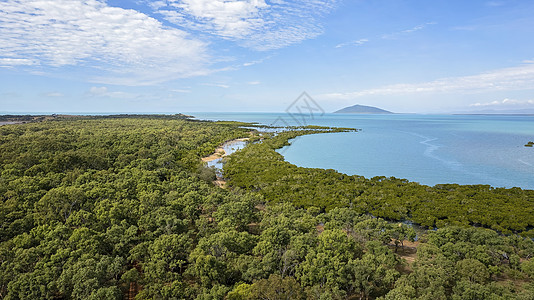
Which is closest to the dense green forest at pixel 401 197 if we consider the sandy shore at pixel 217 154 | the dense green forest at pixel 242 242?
the dense green forest at pixel 242 242

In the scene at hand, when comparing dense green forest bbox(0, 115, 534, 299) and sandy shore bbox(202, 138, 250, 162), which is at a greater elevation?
sandy shore bbox(202, 138, 250, 162)

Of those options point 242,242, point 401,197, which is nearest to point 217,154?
point 401,197

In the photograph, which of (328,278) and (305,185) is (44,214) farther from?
(305,185)

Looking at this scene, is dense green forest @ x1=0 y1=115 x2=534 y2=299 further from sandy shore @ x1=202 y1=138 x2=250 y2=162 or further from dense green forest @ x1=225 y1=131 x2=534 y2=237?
sandy shore @ x1=202 y1=138 x2=250 y2=162

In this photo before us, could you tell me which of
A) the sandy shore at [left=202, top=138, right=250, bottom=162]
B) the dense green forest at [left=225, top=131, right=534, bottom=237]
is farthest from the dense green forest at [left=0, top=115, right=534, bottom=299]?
the sandy shore at [left=202, top=138, right=250, bottom=162]

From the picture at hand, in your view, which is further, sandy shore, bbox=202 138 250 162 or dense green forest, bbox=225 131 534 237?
sandy shore, bbox=202 138 250 162

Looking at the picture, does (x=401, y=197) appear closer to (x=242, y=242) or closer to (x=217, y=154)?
(x=242, y=242)

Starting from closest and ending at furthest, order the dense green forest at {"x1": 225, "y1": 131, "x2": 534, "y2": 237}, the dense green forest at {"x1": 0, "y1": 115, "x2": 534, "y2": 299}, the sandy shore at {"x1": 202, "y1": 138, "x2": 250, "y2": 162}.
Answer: the dense green forest at {"x1": 0, "y1": 115, "x2": 534, "y2": 299}
the dense green forest at {"x1": 225, "y1": 131, "x2": 534, "y2": 237}
the sandy shore at {"x1": 202, "y1": 138, "x2": 250, "y2": 162}

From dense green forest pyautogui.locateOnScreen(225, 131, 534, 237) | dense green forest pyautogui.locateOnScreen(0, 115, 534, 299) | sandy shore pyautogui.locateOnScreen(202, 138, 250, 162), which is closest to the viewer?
dense green forest pyautogui.locateOnScreen(0, 115, 534, 299)

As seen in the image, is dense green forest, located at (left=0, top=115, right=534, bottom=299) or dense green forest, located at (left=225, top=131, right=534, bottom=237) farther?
dense green forest, located at (left=225, top=131, right=534, bottom=237)

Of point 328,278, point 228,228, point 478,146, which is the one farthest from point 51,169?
point 478,146
